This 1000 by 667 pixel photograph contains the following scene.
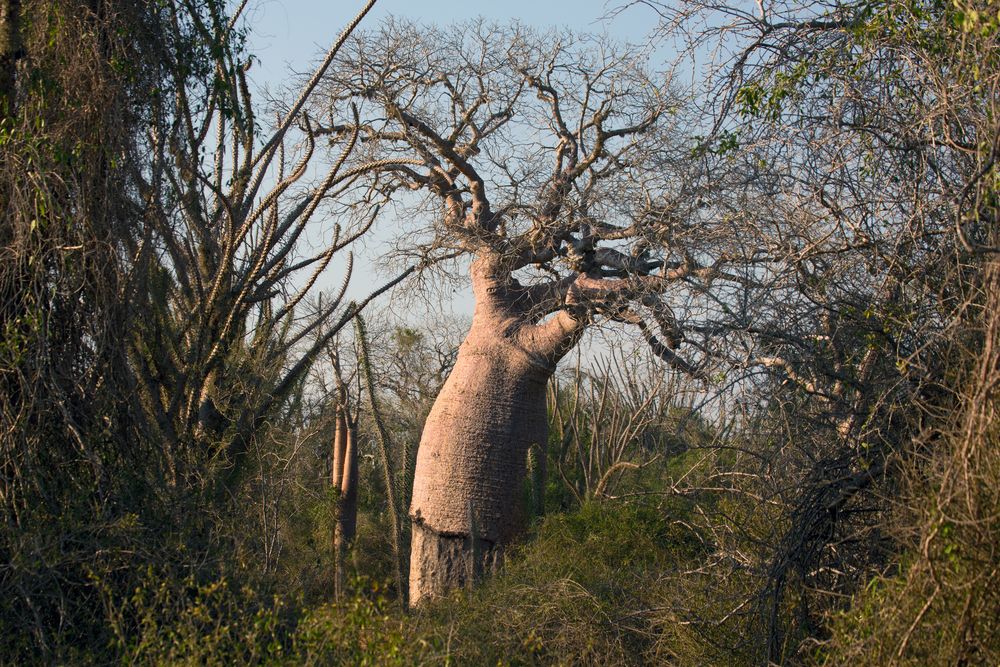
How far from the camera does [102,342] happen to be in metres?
4.80

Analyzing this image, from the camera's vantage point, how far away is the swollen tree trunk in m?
8.46

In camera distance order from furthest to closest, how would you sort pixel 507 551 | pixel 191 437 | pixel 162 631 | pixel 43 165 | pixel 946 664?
pixel 507 551 < pixel 191 437 < pixel 43 165 < pixel 162 631 < pixel 946 664

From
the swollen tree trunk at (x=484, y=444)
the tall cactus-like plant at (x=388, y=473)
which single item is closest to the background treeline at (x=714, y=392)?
the swollen tree trunk at (x=484, y=444)

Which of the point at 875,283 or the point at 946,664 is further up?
the point at 875,283

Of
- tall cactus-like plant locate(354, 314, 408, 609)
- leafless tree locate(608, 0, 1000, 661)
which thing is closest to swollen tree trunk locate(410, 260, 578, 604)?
tall cactus-like plant locate(354, 314, 408, 609)

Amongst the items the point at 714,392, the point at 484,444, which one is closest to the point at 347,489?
the point at 484,444

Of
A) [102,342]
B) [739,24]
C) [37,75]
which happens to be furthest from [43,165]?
[739,24]

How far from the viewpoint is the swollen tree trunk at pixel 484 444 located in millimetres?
8461

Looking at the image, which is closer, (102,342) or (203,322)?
(102,342)

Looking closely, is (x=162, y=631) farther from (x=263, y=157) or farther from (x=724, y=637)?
(x=263, y=157)

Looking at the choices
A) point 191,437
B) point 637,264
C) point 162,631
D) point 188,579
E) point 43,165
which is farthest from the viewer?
point 637,264

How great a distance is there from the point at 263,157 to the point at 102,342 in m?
2.24

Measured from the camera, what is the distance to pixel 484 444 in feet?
27.8

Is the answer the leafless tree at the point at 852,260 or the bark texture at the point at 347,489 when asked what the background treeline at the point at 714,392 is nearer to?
the leafless tree at the point at 852,260
